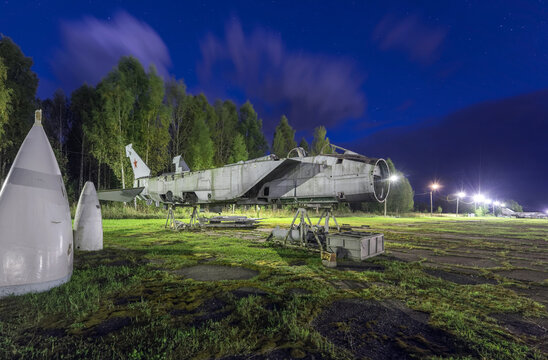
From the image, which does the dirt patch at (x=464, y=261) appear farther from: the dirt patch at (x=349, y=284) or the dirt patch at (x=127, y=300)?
the dirt patch at (x=127, y=300)

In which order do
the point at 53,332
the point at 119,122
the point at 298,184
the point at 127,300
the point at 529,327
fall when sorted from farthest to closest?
1. the point at 119,122
2. the point at 298,184
3. the point at 127,300
4. the point at 529,327
5. the point at 53,332

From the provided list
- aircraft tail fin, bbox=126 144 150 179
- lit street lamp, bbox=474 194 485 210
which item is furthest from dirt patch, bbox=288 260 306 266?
lit street lamp, bbox=474 194 485 210

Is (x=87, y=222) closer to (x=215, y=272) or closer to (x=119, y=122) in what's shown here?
(x=215, y=272)

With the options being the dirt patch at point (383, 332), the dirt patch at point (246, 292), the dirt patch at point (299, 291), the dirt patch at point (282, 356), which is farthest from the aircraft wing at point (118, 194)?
the dirt patch at point (383, 332)

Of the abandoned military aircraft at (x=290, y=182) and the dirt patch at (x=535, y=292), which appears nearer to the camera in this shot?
the dirt patch at (x=535, y=292)

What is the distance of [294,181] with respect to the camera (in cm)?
830

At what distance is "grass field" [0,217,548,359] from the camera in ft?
8.35

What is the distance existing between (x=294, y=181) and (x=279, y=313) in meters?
5.34

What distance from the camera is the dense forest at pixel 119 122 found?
20422mm

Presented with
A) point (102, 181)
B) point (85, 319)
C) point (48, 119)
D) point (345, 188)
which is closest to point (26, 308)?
point (85, 319)

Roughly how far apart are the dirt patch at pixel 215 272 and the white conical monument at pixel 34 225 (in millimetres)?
2267

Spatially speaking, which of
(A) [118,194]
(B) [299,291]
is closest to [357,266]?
(B) [299,291]

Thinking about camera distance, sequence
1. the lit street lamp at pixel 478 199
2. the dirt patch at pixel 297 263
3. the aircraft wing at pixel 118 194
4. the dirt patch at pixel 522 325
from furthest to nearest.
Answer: the lit street lamp at pixel 478 199, the aircraft wing at pixel 118 194, the dirt patch at pixel 297 263, the dirt patch at pixel 522 325

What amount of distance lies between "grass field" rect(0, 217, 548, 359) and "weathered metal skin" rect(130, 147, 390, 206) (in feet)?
7.81
